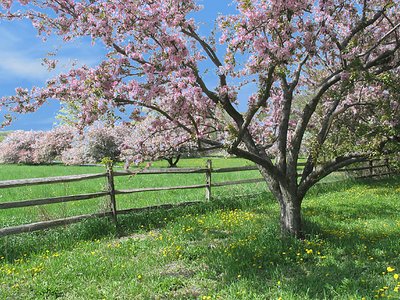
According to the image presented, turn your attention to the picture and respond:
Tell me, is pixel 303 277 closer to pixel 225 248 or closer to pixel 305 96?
pixel 225 248

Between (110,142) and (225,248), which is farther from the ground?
(110,142)

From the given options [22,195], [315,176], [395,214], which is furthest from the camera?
[22,195]

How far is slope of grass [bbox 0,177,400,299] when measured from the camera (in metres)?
5.54

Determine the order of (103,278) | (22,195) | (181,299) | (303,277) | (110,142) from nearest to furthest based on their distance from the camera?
(181,299) → (303,277) → (103,278) → (22,195) → (110,142)

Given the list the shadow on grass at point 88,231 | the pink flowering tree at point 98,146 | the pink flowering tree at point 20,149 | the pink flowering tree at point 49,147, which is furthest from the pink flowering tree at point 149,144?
the pink flowering tree at point 20,149

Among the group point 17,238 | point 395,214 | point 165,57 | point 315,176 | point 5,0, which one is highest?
point 5,0

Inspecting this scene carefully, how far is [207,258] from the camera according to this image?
22.7ft

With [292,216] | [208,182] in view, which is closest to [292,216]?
[292,216]

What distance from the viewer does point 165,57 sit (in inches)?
246

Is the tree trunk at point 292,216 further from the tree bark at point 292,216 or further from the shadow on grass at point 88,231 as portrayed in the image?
the shadow on grass at point 88,231

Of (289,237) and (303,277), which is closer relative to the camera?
(303,277)

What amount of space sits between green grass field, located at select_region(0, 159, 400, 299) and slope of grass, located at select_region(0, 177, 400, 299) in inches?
0.7

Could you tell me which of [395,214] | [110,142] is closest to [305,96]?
[395,214]

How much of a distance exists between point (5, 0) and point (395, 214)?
1073 cm
